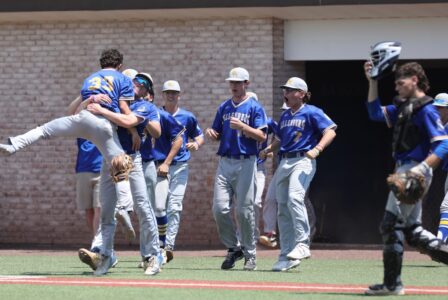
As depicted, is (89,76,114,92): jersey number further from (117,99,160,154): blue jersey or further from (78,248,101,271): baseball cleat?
(78,248,101,271): baseball cleat

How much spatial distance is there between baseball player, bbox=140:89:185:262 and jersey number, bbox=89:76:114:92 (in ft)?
7.50

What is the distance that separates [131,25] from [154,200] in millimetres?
5774

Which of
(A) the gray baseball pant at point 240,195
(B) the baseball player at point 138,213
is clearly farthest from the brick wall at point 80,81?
(B) the baseball player at point 138,213

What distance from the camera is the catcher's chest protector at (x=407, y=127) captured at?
32.2 ft

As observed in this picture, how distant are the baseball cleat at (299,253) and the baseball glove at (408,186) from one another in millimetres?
3491

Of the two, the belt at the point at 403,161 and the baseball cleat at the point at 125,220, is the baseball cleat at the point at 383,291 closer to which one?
the belt at the point at 403,161

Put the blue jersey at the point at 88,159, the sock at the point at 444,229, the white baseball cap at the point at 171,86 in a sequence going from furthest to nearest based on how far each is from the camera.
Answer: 1. the blue jersey at the point at 88,159
2. the white baseball cap at the point at 171,86
3. the sock at the point at 444,229

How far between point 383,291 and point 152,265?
321 centimetres

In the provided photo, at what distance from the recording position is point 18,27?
65.4 ft

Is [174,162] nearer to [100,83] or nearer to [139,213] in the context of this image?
[139,213]

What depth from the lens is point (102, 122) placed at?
11.7 meters

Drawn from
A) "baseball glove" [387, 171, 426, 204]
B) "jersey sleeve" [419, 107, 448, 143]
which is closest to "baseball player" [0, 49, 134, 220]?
"baseball glove" [387, 171, 426, 204]

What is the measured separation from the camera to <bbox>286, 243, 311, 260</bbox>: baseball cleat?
12977mm

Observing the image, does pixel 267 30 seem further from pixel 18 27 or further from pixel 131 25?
pixel 18 27
